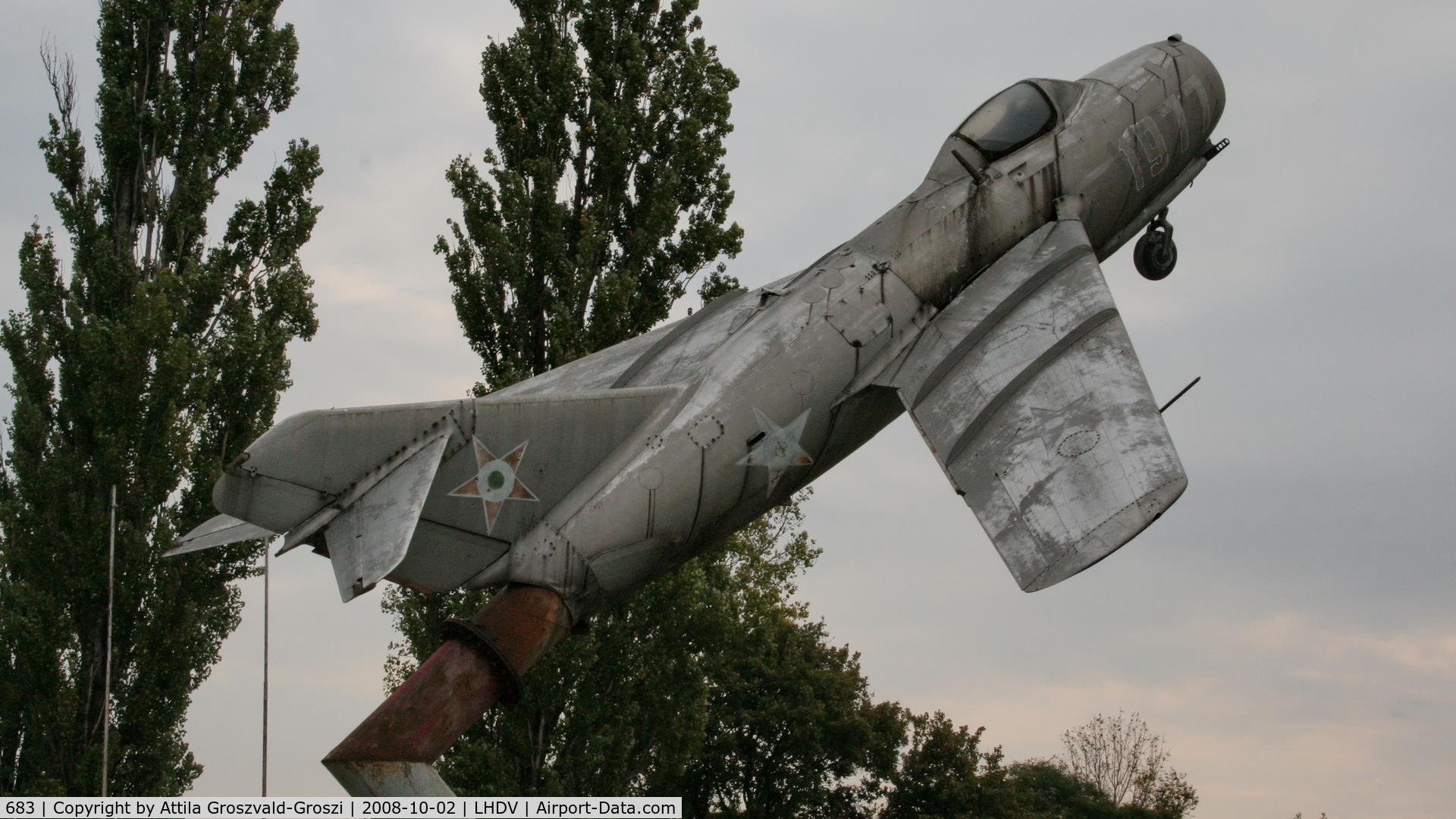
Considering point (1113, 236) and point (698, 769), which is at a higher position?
point (1113, 236)

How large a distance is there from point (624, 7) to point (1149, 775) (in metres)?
31.4

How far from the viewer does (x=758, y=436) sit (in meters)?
11.0

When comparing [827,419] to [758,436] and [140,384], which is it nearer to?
[758,436]

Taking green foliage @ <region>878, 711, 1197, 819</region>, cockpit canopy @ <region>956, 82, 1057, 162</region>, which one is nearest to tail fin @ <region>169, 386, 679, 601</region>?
cockpit canopy @ <region>956, 82, 1057, 162</region>

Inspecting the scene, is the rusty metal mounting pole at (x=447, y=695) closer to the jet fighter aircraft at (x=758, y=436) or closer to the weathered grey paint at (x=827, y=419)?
the jet fighter aircraft at (x=758, y=436)

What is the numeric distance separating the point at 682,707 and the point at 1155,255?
10.5 metres

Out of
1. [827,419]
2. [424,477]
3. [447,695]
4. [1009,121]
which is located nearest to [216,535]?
[424,477]

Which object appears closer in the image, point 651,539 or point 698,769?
point 651,539

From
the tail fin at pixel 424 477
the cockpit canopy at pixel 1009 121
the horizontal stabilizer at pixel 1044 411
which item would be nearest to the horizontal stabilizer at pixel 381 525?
the tail fin at pixel 424 477

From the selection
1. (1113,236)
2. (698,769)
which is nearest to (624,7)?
(1113,236)

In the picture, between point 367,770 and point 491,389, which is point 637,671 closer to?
point 491,389

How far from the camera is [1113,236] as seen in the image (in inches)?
548

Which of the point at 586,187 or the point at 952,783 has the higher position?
the point at 586,187

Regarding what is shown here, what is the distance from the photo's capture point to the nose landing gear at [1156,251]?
14844 mm
